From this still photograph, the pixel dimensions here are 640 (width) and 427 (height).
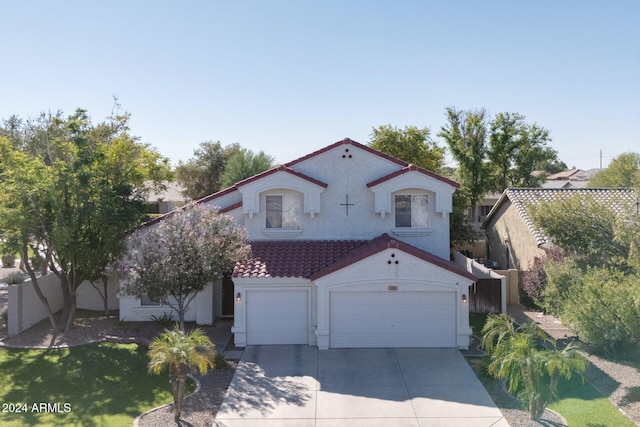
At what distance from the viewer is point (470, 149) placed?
44.5 m

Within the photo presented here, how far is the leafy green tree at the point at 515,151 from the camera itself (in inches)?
1790

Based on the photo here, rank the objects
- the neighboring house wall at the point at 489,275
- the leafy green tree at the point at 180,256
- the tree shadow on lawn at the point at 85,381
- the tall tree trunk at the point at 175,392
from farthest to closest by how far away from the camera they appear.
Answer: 1. the neighboring house wall at the point at 489,275
2. the leafy green tree at the point at 180,256
3. the tree shadow on lawn at the point at 85,381
4. the tall tree trunk at the point at 175,392

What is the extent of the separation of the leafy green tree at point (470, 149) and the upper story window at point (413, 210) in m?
23.6

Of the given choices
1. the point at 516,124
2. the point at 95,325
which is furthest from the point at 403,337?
the point at 516,124

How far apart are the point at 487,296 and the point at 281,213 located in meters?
9.80

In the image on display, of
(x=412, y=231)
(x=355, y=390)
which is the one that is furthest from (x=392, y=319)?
(x=412, y=231)

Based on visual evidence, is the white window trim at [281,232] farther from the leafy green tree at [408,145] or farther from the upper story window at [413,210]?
the leafy green tree at [408,145]

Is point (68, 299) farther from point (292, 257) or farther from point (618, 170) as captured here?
point (618, 170)

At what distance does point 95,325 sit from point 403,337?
1232 cm

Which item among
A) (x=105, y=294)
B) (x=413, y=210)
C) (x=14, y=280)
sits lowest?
(x=105, y=294)

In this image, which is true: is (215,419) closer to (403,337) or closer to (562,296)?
(403,337)

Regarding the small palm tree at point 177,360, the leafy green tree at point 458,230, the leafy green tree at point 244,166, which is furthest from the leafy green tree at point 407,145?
the small palm tree at point 177,360

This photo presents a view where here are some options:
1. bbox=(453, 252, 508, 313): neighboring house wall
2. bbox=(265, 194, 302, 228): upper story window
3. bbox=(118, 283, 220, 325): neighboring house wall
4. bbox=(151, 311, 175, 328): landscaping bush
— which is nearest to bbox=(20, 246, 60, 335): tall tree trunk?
bbox=(118, 283, 220, 325): neighboring house wall

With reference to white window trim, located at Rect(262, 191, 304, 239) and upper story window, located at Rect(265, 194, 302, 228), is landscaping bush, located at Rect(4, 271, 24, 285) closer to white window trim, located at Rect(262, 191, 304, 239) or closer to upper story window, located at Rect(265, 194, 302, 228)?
white window trim, located at Rect(262, 191, 304, 239)
